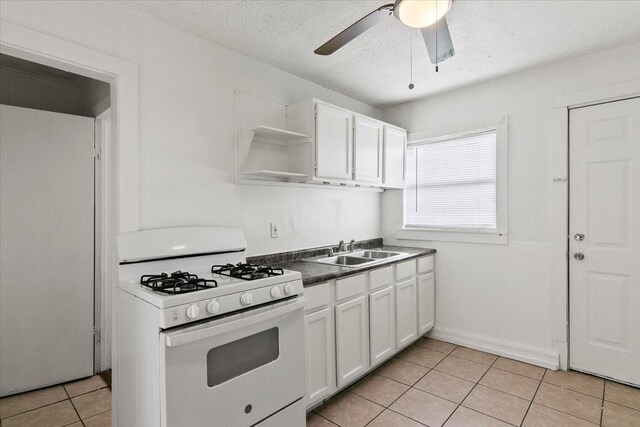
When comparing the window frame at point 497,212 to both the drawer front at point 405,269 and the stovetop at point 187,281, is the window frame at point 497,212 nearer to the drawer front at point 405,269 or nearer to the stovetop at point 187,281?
the drawer front at point 405,269

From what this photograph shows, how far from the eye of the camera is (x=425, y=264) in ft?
10.8

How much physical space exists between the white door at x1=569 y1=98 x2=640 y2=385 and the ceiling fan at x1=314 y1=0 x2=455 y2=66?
1.67 m

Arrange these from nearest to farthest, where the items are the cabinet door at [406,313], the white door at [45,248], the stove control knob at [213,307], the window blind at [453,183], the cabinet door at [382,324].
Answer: the stove control knob at [213,307]
the white door at [45,248]
the cabinet door at [382,324]
the cabinet door at [406,313]
the window blind at [453,183]

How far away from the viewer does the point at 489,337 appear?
3.14 m

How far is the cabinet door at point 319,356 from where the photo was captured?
210cm

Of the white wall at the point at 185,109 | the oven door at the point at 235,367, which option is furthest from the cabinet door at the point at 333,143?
the oven door at the point at 235,367

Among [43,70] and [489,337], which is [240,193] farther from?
[489,337]

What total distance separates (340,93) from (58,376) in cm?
335

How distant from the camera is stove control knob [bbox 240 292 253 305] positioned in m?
1.60

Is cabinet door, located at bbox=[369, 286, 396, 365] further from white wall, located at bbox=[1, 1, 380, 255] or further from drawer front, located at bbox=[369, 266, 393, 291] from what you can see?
white wall, located at bbox=[1, 1, 380, 255]

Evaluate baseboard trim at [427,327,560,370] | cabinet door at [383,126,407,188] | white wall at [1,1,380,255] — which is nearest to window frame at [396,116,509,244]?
cabinet door at [383,126,407,188]

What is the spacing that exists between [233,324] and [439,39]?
1.71 meters

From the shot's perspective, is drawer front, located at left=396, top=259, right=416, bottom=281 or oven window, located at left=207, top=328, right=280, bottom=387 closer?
oven window, located at left=207, top=328, right=280, bottom=387

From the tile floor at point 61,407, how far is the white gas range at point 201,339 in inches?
21.5
